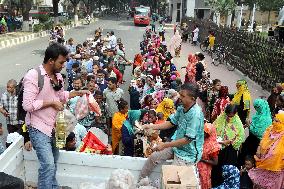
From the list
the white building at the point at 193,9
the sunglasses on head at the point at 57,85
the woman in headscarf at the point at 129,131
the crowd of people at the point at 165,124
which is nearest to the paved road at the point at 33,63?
the crowd of people at the point at 165,124

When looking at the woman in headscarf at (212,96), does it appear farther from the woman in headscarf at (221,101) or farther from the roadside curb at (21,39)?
the roadside curb at (21,39)

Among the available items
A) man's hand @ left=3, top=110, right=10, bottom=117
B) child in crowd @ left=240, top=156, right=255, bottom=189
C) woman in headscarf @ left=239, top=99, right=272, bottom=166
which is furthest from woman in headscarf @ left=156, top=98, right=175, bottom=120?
man's hand @ left=3, top=110, right=10, bottom=117

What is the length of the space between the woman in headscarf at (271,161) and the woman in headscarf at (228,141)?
1.13 ft

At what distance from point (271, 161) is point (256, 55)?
10.3m

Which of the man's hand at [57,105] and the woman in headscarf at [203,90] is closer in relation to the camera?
the man's hand at [57,105]

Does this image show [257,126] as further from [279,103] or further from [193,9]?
[193,9]

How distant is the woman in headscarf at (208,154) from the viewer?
441cm

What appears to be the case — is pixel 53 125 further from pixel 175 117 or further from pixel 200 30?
pixel 200 30

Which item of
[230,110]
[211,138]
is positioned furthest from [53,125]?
[230,110]

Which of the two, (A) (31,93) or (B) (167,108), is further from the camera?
(B) (167,108)

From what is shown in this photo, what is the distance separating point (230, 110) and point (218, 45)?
15.4 meters

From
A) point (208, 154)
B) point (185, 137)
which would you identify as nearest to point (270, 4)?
point (208, 154)

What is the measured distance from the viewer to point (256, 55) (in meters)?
14.2

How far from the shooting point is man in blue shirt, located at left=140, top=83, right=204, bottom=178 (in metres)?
3.54
